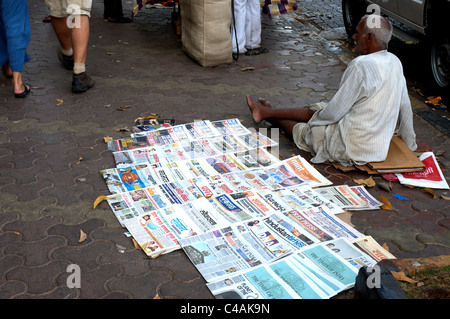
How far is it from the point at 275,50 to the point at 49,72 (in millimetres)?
2711

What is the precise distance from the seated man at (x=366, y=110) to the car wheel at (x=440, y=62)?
1.42 m

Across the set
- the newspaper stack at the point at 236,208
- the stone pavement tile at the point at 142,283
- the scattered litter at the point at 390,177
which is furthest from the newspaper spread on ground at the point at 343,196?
the stone pavement tile at the point at 142,283

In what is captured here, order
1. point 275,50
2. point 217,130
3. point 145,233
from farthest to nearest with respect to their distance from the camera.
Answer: point 275,50
point 217,130
point 145,233

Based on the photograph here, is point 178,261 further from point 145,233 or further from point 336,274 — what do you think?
point 336,274

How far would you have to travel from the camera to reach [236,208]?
9.07ft

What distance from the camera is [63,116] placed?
3.94 m

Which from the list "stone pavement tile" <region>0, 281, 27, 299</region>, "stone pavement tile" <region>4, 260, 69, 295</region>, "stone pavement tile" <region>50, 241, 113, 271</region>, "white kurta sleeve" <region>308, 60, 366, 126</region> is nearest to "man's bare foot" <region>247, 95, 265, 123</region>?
"white kurta sleeve" <region>308, 60, 366, 126</region>

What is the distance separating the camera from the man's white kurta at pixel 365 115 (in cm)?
304

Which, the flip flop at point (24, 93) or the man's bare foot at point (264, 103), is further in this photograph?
the flip flop at point (24, 93)

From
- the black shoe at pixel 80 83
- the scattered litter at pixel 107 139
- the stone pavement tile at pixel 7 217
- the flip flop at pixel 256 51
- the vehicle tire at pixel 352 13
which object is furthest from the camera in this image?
the vehicle tire at pixel 352 13

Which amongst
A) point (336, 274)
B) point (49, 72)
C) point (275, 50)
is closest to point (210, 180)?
point (336, 274)

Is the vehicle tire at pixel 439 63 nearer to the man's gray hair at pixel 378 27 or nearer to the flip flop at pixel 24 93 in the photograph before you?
the man's gray hair at pixel 378 27

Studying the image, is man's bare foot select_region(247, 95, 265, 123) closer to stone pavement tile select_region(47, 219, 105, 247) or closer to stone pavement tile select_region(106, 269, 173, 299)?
stone pavement tile select_region(47, 219, 105, 247)

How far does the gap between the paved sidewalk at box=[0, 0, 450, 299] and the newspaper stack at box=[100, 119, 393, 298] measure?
0.12 metres
